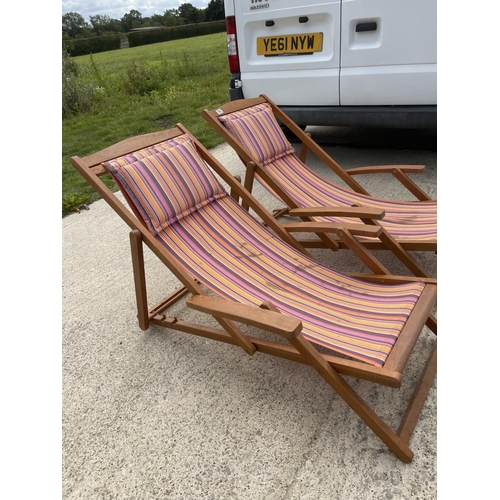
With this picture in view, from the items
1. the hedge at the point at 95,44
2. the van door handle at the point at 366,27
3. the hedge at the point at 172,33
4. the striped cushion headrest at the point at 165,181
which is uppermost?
the hedge at the point at 172,33

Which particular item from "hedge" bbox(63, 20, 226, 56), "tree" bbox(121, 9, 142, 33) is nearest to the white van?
"hedge" bbox(63, 20, 226, 56)

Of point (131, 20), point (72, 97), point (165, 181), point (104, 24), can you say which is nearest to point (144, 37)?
point (131, 20)

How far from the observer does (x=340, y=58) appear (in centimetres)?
403

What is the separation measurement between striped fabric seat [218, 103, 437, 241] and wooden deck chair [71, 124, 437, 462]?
1.49 feet

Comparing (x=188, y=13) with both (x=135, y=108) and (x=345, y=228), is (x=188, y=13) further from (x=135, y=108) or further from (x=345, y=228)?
(x=345, y=228)

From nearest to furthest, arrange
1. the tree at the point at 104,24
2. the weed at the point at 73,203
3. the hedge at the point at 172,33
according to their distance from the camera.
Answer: the weed at the point at 73,203 < the tree at the point at 104,24 < the hedge at the point at 172,33

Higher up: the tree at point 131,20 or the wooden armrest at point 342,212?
the tree at point 131,20

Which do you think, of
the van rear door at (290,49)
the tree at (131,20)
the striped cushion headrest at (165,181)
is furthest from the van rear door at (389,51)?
the tree at (131,20)

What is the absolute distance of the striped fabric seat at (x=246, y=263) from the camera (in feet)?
6.46

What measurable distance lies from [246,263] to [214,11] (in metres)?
35.2

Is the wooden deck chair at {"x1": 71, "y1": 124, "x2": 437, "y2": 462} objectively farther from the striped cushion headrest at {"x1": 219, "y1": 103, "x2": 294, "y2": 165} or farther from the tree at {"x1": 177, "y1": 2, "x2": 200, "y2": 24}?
the tree at {"x1": 177, "y1": 2, "x2": 200, "y2": 24}

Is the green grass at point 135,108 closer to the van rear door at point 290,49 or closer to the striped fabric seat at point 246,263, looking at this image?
the van rear door at point 290,49

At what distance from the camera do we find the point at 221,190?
288cm
